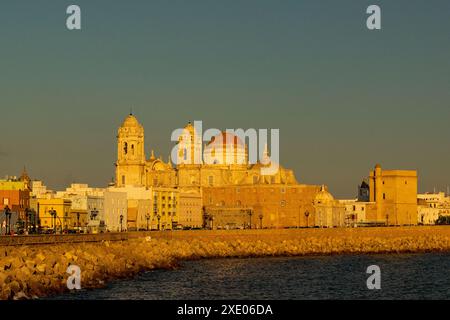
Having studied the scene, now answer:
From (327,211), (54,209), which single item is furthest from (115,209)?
(327,211)

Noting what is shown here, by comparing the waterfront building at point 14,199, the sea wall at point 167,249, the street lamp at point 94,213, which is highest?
the waterfront building at point 14,199

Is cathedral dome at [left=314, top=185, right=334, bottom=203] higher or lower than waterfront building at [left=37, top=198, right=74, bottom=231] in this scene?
higher

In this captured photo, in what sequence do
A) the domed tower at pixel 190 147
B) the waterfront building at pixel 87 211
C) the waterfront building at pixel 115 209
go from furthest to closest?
the domed tower at pixel 190 147 → the waterfront building at pixel 115 209 → the waterfront building at pixel 87 211

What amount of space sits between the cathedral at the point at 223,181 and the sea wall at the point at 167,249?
31.9m

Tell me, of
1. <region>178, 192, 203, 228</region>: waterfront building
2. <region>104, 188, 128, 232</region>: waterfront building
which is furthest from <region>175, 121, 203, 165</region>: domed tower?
<region>104, 188, 128, 232</region>: waterfront building

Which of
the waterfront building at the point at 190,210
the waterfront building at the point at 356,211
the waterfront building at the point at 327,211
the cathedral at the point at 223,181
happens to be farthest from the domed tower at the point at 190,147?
the waterfront building at the point at 356,211

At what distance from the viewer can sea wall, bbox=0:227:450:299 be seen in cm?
5385

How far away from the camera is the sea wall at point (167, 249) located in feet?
177

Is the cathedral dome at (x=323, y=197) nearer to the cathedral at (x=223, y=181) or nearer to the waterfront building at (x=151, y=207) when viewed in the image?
the cathedral at (x=223, y=181)

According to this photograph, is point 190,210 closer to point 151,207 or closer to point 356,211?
point 151,207

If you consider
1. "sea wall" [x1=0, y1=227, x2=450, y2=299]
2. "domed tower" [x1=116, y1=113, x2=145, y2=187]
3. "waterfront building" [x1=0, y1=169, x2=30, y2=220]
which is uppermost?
"domed tower" [x1=116, y1=113, x2=145, y2=187]

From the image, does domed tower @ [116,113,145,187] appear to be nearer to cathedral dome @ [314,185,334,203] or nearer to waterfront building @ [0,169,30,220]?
cathedral dome @ [314,185,334,203]

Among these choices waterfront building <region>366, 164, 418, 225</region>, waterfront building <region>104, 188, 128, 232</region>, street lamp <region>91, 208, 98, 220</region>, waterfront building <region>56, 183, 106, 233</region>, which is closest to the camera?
waterfront building <region>56, 183, 106, 233</region>
